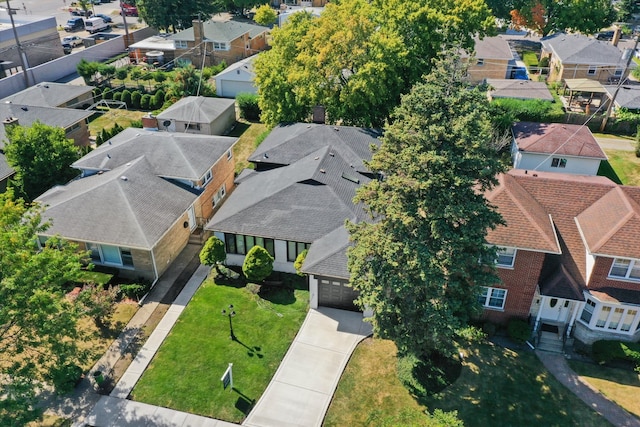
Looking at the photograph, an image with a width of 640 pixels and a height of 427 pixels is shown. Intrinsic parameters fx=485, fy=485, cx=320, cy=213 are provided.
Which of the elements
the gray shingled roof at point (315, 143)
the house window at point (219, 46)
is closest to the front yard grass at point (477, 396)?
the gray shingled roof at point (315, 143)

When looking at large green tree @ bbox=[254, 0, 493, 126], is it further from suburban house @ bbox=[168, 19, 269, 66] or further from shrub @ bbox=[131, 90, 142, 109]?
suburban house @ bbox=[168, 19, 269, 66]

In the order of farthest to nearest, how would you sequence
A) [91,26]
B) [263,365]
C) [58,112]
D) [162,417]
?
1. [91,26]
2. [58,112]
3. [263,365]
4. [162,417]

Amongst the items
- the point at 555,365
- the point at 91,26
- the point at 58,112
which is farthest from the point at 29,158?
the point at 91,26

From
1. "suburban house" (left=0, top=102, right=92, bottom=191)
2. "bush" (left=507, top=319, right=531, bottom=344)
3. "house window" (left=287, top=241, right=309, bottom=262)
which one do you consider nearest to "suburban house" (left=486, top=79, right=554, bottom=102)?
"bush" (left=507, top=319, right=531, bottom=344)

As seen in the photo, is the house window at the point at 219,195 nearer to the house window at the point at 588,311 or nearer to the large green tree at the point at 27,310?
the large green tree at the point at 27,310

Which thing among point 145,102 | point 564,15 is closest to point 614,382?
point 145,102

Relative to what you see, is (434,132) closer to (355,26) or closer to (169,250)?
(169,250)
